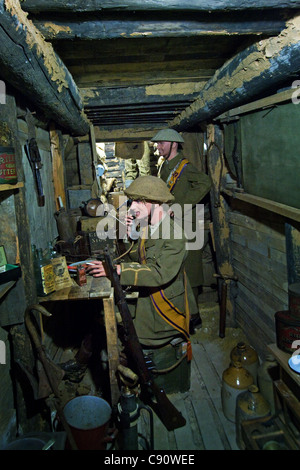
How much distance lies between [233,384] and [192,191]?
2815 millimetres

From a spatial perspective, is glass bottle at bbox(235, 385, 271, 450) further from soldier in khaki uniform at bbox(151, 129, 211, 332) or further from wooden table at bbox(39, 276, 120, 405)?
soldier in khaki uniform at bbox(151, 129, 211, 332)

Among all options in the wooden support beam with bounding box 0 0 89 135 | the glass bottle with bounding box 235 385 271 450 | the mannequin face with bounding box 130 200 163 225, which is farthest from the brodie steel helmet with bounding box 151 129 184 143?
the glass bottle with bounding box 235 385 271 450

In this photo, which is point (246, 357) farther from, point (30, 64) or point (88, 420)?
point (30, 64)

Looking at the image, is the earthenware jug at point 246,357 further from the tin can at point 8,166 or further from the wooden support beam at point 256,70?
the tin can at point 8,166

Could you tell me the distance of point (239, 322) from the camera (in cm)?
513

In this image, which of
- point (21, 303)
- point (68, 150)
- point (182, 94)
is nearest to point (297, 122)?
point (182, 94)

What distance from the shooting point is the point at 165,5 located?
73.6 inches

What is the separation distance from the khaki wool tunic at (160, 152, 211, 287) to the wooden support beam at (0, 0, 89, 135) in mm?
2139

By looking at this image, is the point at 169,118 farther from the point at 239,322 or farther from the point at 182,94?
the point at 239,322

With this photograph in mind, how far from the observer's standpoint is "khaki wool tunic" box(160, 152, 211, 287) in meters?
5.00

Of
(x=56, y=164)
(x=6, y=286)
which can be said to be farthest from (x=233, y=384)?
(x=56, y=164)

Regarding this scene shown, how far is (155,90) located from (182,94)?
0.36 meters

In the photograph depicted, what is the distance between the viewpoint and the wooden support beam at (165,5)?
1.78 m

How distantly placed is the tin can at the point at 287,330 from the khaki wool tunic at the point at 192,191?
241cm
